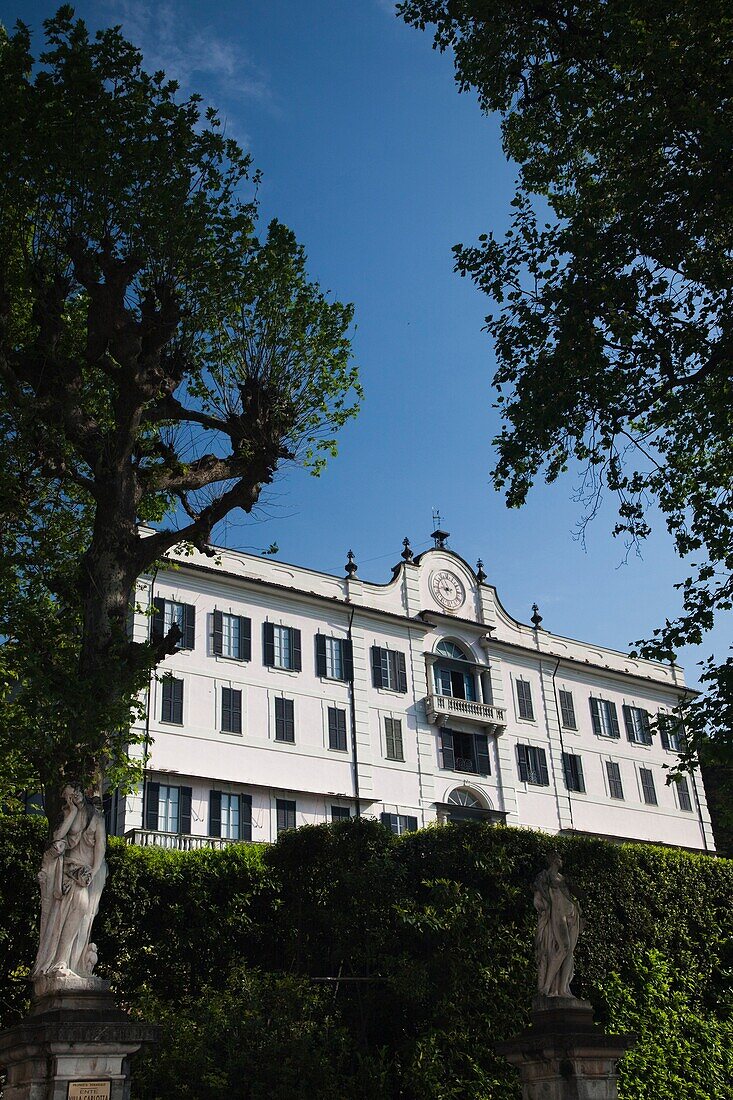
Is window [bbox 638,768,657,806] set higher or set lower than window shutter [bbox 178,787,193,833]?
higher

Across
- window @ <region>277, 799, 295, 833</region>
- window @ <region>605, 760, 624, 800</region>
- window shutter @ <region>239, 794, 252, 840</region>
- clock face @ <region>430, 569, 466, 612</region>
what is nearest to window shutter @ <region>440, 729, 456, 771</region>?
clock face @ <region>430, 569, 466, 612</region>

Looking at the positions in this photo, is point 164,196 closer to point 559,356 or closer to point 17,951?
point 559,356

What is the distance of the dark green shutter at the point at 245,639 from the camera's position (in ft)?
116

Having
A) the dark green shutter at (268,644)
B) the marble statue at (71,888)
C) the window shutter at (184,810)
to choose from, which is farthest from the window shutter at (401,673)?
the marble statue at (71,888)

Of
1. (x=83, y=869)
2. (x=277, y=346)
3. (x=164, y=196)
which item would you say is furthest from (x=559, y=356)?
(x=83, y=869)

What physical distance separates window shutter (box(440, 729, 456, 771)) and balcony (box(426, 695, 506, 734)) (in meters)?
0.57

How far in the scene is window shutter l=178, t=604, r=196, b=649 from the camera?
3412 cm

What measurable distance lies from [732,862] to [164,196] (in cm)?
2087

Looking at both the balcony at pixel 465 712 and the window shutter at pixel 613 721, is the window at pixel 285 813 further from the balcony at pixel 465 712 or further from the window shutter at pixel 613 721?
the window shutter at pixel 613 721

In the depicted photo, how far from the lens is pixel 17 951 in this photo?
1912cm

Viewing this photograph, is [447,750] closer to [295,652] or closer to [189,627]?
[295,652]

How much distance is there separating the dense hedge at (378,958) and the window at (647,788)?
67.6 ft

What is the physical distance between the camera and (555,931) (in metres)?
16.7

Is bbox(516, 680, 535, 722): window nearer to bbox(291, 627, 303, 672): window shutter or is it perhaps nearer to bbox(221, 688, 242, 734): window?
bbox(291, 627, 303, 672): window shutter
